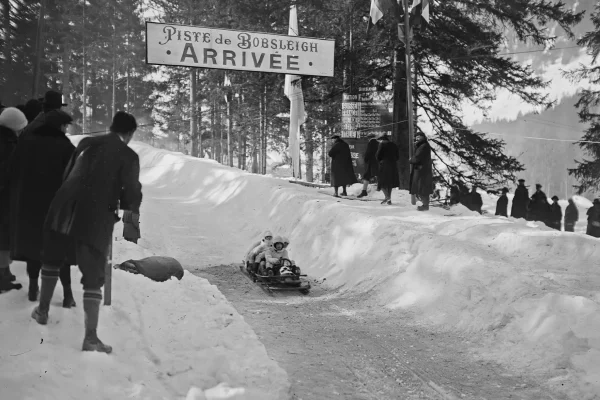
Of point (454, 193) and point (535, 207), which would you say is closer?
point (535, 207)

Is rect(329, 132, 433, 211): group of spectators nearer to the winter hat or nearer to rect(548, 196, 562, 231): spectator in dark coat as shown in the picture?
rect(548, 196, 562, 231): spectator in dark coat

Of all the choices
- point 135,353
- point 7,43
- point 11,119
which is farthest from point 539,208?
point 7,43

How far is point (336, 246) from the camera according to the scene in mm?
11703

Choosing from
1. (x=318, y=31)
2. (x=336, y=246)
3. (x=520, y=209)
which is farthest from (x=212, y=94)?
(x=336, y=246)

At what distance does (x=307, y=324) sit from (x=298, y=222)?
694 centimetres

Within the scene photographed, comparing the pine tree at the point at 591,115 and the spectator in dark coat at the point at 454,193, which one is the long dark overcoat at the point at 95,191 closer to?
the spectator in dark coat at the point at 454,193

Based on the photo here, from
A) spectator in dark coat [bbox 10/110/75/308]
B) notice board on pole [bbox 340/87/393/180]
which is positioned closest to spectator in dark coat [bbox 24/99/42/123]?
spectator in dark coat [bbox 10/110/75/308]

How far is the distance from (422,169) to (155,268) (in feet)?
26.4

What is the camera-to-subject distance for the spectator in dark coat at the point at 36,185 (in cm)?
464

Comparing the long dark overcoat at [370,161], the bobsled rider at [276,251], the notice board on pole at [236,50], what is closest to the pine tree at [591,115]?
the long dark overcoat at [370,161]

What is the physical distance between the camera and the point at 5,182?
493 centimetres

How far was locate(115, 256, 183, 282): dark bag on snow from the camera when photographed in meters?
7.48

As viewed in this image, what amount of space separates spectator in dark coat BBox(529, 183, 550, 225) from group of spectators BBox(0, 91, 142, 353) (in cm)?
1629

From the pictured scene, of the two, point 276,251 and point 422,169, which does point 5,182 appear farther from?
point 422,169
